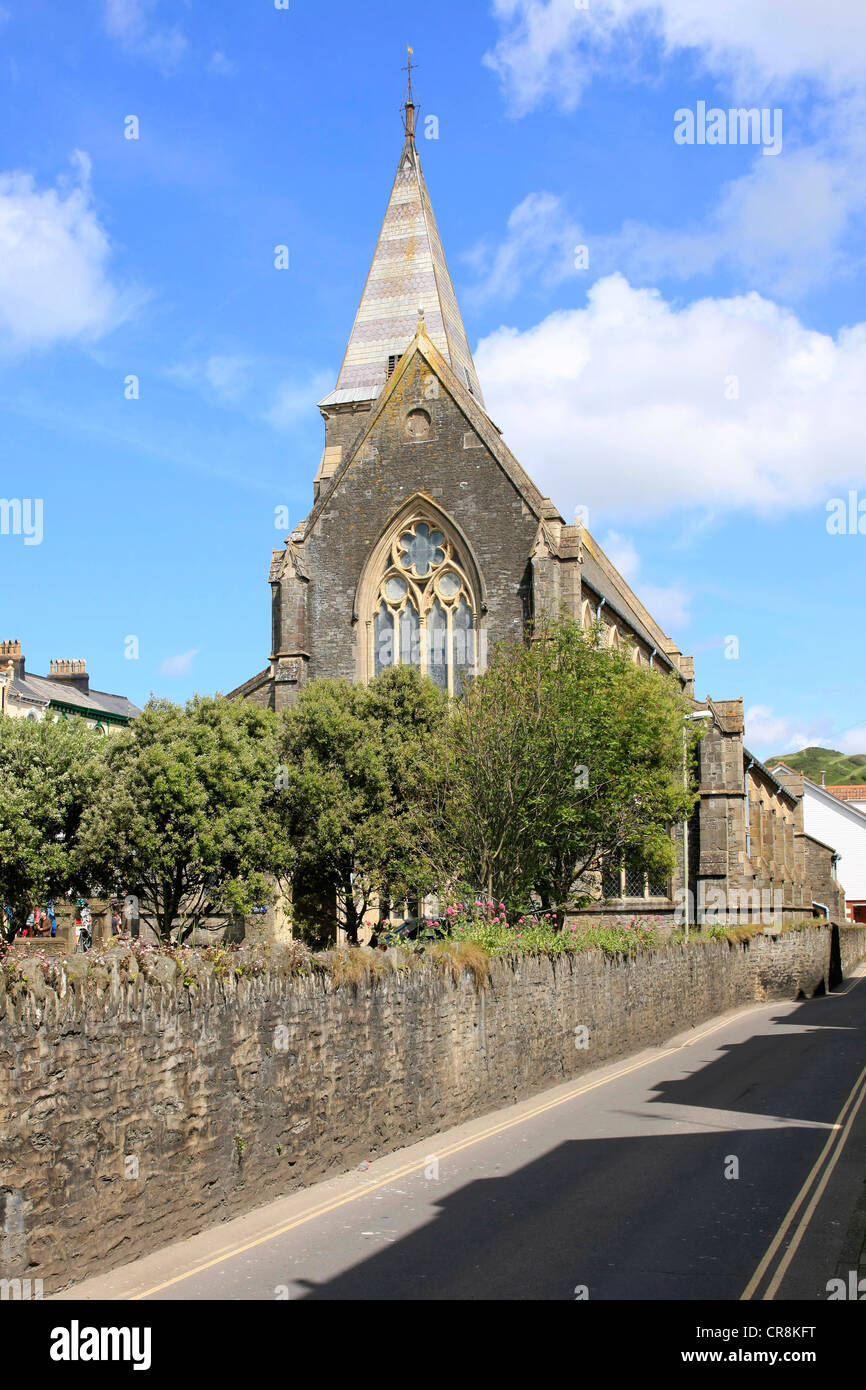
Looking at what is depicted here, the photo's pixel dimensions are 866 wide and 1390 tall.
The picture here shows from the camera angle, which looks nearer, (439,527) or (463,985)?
(463,985)

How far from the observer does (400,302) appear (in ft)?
206

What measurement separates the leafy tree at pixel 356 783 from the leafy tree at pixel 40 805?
5274mm

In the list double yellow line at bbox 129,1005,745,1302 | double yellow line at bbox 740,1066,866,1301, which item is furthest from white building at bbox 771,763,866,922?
double yellow line at bbox 740,1066,866,1301

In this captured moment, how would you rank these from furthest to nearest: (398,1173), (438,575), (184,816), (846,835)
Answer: (846,835) → (438,575) → (184,816) → (398,1173)

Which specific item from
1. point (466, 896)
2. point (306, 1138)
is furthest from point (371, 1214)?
point (466, 896)

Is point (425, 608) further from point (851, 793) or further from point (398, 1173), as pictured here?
point (851, 793)

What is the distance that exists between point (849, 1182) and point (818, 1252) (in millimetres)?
2904

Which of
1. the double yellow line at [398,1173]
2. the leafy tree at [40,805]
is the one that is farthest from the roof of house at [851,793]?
the double yellow line at [398,1173]

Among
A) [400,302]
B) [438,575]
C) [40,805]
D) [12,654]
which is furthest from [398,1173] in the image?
[400,302]

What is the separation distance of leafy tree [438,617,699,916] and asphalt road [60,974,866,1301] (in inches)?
321

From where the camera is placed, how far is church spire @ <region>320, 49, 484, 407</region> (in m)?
61.7

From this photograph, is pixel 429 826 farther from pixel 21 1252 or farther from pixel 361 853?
pixel 21 1252

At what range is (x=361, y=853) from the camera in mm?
32094

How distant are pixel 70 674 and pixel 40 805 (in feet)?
116
